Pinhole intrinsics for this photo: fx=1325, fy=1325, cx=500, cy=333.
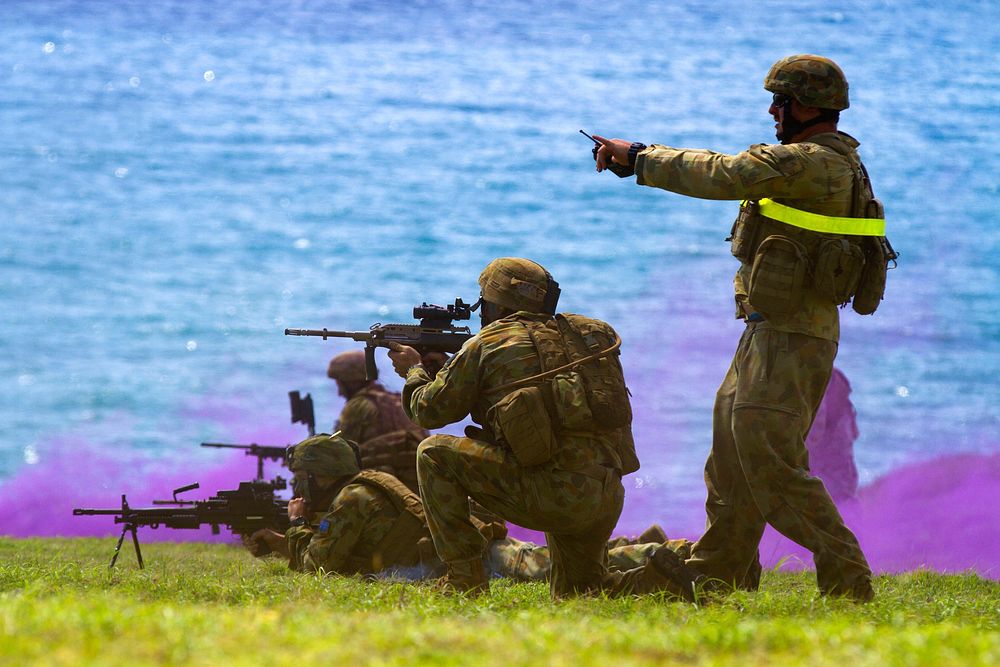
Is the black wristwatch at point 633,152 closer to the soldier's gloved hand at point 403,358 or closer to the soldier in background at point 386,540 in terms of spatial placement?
the soldier's gloved hand at point 403,358

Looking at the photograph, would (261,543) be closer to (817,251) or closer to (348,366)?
(348,366)

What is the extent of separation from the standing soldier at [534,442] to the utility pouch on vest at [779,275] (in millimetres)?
949

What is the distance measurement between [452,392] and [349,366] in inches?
198

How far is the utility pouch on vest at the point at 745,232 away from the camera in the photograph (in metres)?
6.75

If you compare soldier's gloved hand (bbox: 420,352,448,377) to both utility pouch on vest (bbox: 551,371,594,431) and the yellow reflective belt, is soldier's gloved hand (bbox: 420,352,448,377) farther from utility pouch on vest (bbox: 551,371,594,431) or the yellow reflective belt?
the yellow reflective belt

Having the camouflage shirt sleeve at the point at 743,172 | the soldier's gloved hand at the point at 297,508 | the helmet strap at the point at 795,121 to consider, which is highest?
the helmet strap at the point at 795,121

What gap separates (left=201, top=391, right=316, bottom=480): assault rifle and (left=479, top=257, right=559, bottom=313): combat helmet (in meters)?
5.10

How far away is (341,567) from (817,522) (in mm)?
3909

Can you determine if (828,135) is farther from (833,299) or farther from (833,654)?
(833,654)

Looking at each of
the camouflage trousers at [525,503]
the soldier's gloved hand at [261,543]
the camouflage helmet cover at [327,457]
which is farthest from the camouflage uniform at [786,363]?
the soldier's gloved hand at [261,543]

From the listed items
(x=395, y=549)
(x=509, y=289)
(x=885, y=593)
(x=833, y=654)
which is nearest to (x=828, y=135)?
(x=509, y=289)

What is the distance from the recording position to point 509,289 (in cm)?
730

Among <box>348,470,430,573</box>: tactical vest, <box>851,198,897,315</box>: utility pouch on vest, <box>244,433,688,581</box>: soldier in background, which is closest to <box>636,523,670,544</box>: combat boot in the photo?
<box>244,433,688,581</box>: soldier in background

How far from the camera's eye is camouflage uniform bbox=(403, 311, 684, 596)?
6977 millimetres
